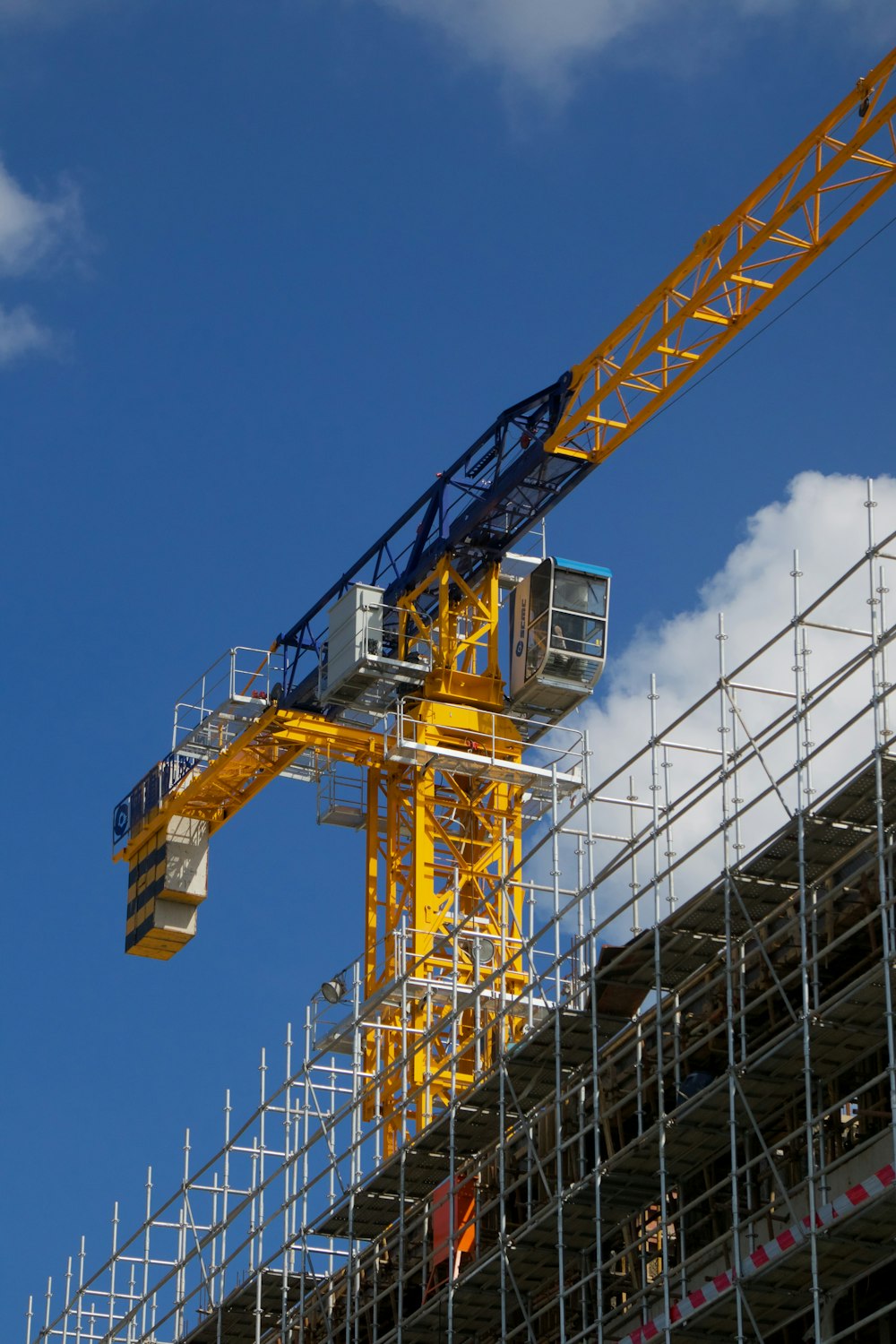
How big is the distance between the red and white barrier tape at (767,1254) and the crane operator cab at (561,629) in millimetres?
21822

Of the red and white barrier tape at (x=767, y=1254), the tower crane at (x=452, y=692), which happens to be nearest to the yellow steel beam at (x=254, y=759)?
the tower crane at (x=452, y=692)

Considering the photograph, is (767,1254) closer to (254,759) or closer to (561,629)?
(561,629)

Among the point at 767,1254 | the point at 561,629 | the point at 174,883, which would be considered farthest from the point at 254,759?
the point at 767,1254

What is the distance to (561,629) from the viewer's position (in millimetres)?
51156

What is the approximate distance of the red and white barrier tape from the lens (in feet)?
86.6

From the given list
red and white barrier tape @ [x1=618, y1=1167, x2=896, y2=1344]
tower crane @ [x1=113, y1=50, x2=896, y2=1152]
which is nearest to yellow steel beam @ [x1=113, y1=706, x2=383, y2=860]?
tower crane @ [x1=113, y1=50, x2=896, y2=1152]

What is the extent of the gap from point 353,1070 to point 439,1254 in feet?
16.8

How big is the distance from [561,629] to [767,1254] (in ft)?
79.4

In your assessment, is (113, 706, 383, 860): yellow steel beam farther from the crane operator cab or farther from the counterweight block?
the crane operator cab

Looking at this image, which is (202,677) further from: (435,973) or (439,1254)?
(439,1254)

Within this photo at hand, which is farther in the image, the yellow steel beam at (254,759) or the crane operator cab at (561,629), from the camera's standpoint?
the yellow steel beam at (254,759)

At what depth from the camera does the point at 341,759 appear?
54.3 meters

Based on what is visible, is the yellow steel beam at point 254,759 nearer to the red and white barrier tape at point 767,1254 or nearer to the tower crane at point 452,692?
the tower crane at point 452,692

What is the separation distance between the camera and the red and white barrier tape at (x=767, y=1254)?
26.4 m
